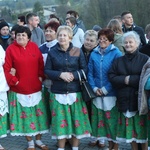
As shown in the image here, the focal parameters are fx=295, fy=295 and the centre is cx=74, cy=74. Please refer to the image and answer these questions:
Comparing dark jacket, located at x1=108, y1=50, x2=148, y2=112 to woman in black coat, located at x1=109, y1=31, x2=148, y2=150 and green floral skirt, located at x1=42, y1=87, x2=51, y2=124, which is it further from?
green floral skirt, located at x1=42, y1=87, x2=51, y2=124

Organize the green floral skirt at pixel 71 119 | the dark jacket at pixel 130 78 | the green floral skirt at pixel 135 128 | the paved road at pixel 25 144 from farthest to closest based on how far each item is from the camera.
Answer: the paved road at pixel 25 144
the green floral skirt at pixel 71 119
the green floral skirt at pixel 135 128
the dark jacket at pixel 130 78

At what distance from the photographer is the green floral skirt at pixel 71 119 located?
162 inches

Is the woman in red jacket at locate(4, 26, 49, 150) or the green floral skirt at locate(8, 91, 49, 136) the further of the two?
the green floral skirt at locate(8, 91, 49, 136)

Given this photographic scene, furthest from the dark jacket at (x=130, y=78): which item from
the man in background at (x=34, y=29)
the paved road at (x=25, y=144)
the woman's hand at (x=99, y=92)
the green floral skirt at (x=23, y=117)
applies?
the man in background at (x=34, y=29)

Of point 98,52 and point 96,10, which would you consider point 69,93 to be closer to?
point 98,52

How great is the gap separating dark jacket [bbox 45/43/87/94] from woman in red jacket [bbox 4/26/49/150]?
276 millimetres

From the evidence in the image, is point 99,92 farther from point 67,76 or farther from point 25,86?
point 25,86

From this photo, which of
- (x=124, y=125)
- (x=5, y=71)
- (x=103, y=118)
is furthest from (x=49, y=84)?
(x=124, y=125)

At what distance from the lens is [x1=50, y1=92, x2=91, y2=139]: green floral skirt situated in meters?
4.12

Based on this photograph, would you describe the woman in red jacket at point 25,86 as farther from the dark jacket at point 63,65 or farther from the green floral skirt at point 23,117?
the dark jacket at point 63,65

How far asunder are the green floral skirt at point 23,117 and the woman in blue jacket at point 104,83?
891 millimetres

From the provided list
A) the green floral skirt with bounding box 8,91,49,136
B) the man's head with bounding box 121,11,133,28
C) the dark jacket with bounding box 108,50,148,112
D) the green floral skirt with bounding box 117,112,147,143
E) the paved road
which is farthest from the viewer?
the man's head with bounding box 121,11,133,28

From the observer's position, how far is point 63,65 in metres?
4.04

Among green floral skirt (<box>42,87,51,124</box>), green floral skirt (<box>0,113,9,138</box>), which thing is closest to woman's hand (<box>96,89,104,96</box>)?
green floral skirt (<box>42,87,51,124</box>)
